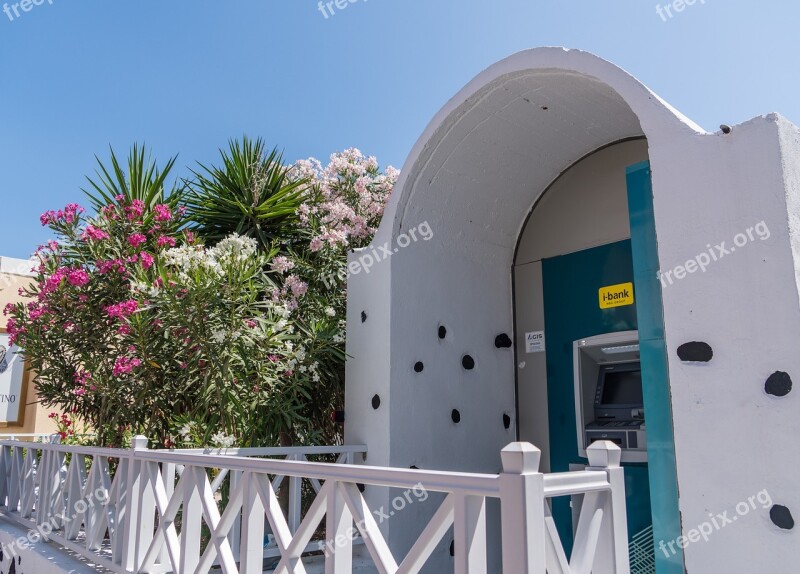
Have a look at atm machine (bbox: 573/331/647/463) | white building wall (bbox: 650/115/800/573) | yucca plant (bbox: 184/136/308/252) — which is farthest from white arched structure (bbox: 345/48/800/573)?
yucca plant (bbox: 184/136/308/252)

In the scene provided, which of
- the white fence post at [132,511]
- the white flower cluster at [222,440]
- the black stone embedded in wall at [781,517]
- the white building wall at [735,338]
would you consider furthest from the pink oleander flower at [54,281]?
the black stone embedded in wall at [781,517]

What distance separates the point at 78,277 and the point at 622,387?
4.85 m

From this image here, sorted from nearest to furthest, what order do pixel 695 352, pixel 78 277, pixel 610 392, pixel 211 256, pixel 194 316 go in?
1. pixel 695 352
2. pixel 194 316
3. pixel 610 392
4. pixel 211 256
5. pixel 78 277

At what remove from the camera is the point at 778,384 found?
9.62 feet

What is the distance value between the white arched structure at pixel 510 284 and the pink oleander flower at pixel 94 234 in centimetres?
247

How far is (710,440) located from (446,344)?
8.38ft

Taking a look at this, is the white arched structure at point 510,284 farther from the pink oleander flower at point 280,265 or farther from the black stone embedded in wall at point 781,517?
the pink oleander flower at point 280,265

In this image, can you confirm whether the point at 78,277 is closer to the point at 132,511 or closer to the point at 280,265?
the point at 280,265

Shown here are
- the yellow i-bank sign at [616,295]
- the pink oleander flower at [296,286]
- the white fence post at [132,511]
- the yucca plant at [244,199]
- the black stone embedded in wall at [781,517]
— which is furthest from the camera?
the yucca plant at [244,199]

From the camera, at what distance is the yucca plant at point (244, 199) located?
22.5ft

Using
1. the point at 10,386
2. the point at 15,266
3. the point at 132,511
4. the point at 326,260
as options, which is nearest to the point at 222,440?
the point at 132,511

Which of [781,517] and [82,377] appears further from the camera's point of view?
[82,377]

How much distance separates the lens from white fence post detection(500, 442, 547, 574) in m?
1.74

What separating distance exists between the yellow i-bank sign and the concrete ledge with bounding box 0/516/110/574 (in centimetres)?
422
